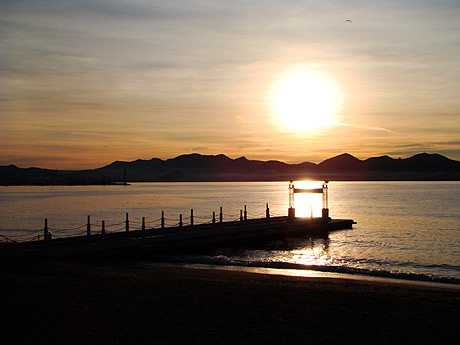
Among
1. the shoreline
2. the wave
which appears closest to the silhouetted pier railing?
the wave

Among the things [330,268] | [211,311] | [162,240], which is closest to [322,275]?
[330,268]

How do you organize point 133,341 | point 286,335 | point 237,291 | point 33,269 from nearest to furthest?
1. point 133,341
2. point 286,335
3. point 237,291
4. point 33,269

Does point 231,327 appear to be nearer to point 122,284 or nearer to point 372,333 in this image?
point 372,333

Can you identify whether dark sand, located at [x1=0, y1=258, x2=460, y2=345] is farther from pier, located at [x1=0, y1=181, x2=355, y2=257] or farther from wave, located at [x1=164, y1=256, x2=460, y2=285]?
wave, located at [x1=164, y1=256, x2=460, y2=285]

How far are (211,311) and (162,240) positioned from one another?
1470cm

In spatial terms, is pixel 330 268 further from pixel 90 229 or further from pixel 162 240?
pixel 90 229

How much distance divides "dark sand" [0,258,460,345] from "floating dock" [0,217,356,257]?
4299 mm

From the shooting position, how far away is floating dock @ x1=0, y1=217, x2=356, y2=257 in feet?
69.4

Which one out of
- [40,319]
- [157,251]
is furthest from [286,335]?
[157,251]

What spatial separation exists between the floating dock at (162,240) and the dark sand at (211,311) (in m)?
4.30

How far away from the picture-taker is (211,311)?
445 inches

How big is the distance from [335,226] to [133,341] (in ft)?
118

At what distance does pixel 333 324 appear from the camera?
10305 mm

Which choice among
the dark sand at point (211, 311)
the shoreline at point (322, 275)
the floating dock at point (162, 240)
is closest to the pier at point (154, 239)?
the floating dock at point (162, 240)
